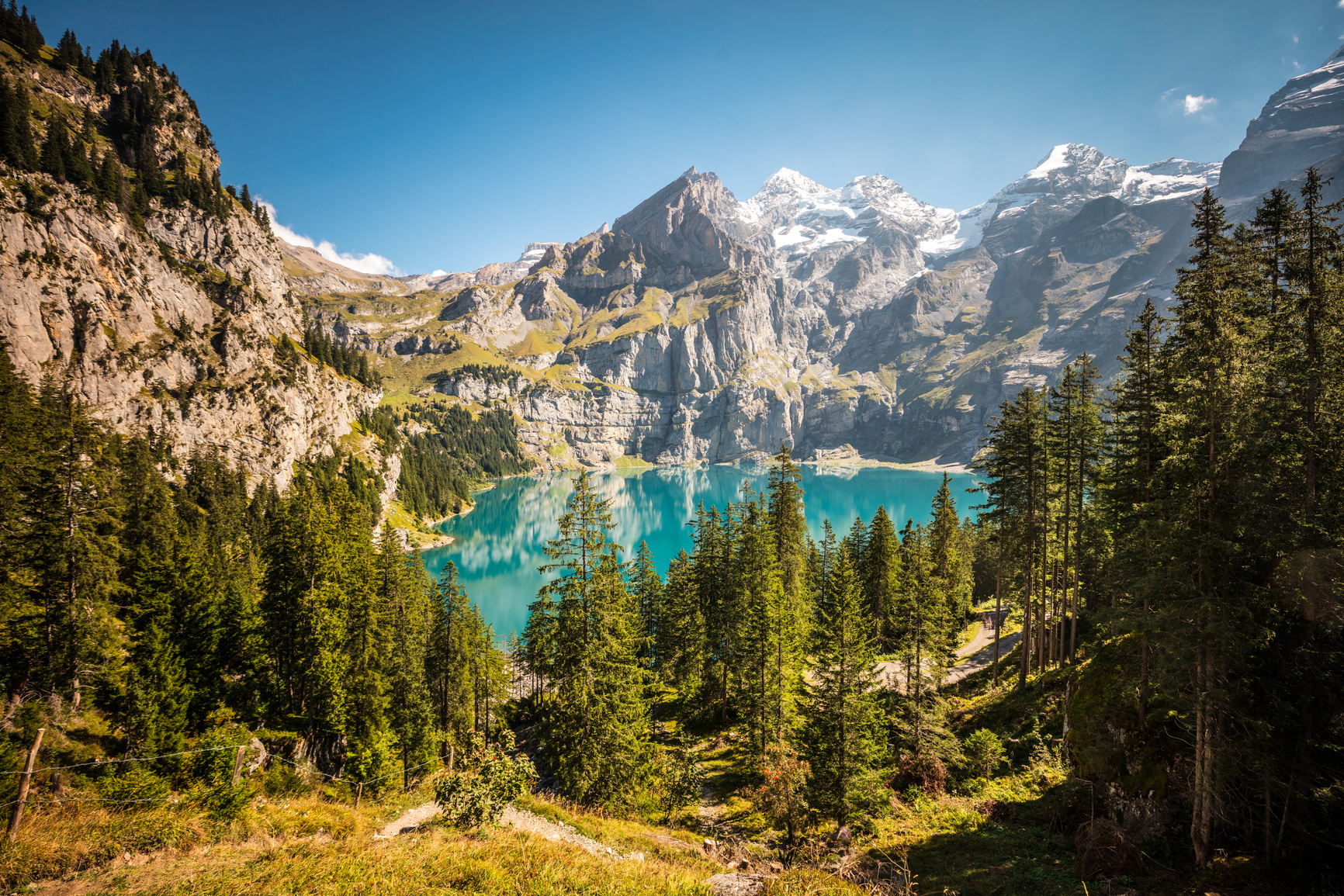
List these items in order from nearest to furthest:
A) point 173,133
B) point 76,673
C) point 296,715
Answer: point 76,673 < point 296,715 < point 173,133

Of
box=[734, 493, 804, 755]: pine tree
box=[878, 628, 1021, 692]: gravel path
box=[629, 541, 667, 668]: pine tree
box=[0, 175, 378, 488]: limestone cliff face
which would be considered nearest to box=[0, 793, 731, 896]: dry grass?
box=[734, 493, 804, 755]: pine tree

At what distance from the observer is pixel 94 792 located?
13320 millimetres

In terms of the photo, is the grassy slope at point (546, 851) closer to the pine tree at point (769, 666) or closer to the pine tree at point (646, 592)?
the pine tree at point (769, 666)

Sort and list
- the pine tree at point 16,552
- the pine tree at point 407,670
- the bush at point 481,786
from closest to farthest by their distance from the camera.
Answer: the bush at point 481,786, the pine tree at point 16,552, the pine tree at point 407,670

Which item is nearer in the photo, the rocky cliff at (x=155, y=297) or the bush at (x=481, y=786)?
the bush at (x=481, y=786)

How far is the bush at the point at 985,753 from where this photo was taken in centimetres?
1968

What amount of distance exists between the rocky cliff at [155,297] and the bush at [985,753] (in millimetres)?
76320

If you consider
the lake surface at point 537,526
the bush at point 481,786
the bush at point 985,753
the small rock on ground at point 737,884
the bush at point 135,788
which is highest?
the small rock on ground at point 737,884

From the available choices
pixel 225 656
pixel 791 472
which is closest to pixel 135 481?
pixel 225 656

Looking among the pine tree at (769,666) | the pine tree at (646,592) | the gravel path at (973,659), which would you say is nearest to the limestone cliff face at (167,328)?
the pine tree at (646,592)

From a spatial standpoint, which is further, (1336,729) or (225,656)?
(225,656)

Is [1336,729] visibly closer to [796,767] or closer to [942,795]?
[942,795]

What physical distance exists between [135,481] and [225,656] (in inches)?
1042

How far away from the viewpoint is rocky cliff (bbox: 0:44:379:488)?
58.2 m
